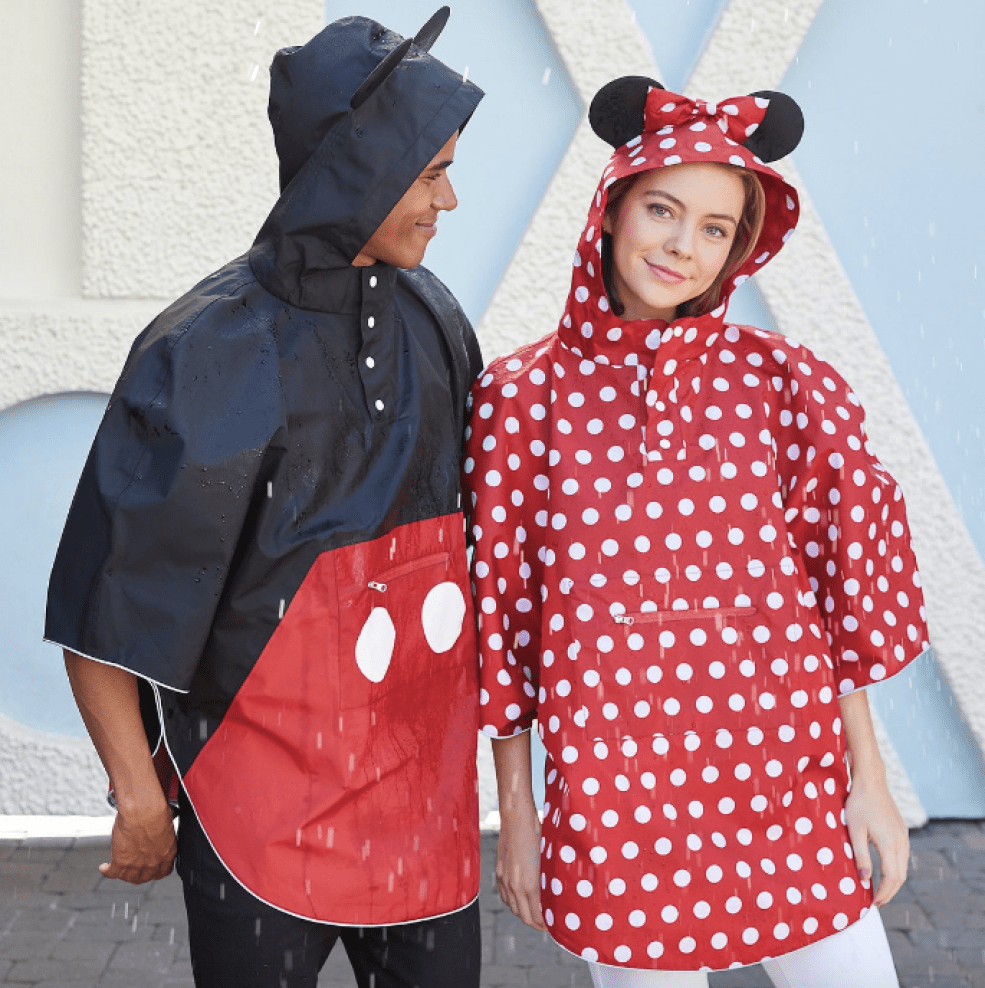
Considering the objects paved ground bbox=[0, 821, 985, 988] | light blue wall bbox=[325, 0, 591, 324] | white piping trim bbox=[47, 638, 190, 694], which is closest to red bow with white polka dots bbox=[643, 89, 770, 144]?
white piping trim bbox=[47, 638, 190, 694]

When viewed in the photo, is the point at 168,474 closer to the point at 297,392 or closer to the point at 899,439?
the point at 297,392

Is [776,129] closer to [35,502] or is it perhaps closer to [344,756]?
[344,756]

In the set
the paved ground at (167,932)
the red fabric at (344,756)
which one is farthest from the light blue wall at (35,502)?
the red fabric at (344,756)

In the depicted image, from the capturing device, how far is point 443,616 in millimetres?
1918

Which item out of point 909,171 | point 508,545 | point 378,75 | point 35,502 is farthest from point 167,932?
point 909,171

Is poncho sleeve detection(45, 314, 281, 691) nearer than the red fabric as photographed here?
Yes

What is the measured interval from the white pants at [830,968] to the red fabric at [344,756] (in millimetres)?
320

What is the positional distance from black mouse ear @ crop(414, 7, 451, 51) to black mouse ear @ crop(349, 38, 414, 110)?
6.3 inches

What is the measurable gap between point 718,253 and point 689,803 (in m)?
0.86

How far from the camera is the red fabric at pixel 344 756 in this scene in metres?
1.78

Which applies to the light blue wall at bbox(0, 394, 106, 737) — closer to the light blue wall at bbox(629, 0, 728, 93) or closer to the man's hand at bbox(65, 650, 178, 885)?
the light blue wall at bbox(629, 0, 728, 93)

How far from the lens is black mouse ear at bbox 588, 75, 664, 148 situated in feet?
6.61

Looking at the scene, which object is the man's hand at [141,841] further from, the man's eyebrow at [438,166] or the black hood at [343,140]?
the man's eyebrow at [438,166]

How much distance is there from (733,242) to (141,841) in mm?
1345
